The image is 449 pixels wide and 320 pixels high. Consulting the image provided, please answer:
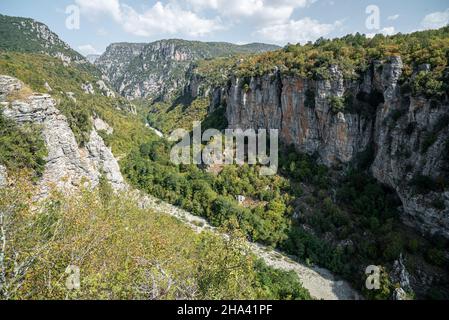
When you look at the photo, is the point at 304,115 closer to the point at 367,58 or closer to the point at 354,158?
the point at 354,158

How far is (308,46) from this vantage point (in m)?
48.2

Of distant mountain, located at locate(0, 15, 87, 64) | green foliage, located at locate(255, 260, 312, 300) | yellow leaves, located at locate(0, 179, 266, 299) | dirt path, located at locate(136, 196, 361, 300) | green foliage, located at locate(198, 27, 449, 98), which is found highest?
distant mountain, located at locate(0, 15, 87, 64)

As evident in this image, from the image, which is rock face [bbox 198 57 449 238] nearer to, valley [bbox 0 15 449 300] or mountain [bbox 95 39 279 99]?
valley [bbox 0 15 449 300]

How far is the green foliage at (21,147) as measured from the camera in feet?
65.6

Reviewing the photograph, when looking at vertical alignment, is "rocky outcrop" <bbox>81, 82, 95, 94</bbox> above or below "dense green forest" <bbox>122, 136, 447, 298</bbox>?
above

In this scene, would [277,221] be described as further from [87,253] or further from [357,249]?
[87,253]

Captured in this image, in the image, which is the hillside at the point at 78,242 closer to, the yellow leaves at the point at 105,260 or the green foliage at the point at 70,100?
the yellow leaves at the point at 105,260

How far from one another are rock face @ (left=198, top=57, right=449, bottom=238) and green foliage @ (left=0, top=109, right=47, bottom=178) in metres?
30.0

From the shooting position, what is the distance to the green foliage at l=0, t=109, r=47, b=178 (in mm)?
19984

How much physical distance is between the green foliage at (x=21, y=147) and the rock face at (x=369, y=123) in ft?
98.6

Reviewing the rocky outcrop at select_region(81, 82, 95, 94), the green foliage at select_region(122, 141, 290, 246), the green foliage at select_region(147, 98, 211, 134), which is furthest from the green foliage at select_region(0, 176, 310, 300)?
the rocky outcrop at select_region(81, 82, 95, 94)

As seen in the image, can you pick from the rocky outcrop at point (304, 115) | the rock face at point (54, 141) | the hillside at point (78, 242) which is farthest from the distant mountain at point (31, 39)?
the hillside at point (78, 242)
